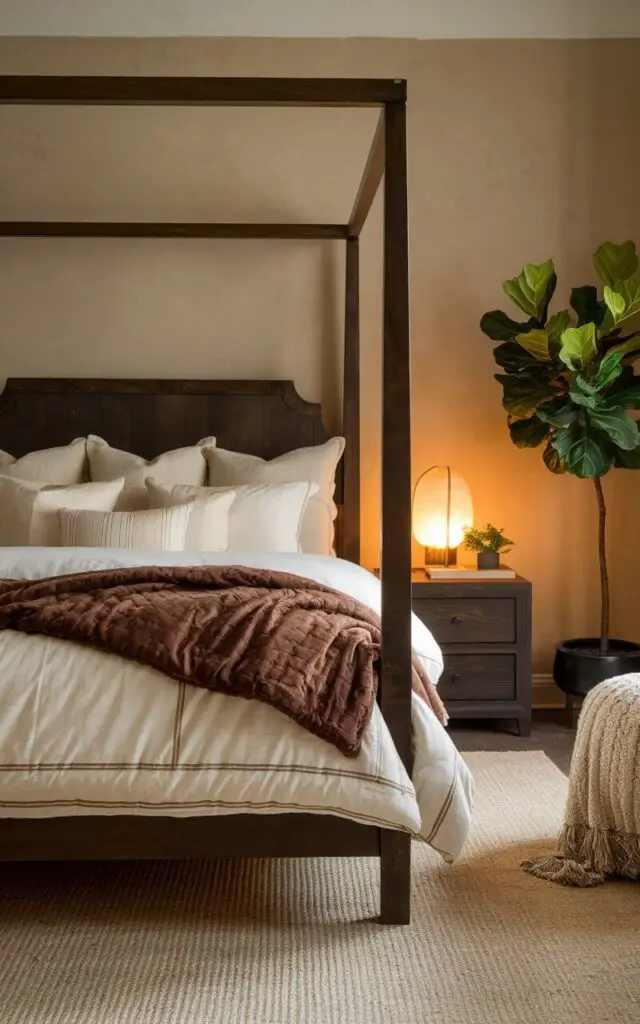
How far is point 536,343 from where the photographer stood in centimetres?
400

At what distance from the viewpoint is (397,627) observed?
7.73 ft

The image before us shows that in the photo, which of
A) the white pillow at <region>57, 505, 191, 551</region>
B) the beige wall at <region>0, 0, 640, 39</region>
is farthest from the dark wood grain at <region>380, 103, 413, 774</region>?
the beige wall at <region>0, 0, 640, 39</region>

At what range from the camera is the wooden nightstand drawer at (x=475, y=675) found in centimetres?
410

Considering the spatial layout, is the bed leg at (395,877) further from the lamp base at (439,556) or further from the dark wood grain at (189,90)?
the lamp base at (439,556)

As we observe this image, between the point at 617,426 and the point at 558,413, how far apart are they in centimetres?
22

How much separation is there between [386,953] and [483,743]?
6.06 ft

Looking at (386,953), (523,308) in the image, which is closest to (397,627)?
(386,953)

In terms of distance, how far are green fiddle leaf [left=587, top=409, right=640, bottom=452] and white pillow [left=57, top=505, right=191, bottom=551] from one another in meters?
1.55

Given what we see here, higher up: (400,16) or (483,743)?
(400,16)

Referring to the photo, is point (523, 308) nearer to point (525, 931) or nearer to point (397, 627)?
point (397, 627)

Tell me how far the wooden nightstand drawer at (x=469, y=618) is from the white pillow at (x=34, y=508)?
51.0 inches

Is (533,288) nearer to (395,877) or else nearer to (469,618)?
(469,618)

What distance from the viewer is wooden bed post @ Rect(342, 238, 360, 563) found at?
433 centimetres

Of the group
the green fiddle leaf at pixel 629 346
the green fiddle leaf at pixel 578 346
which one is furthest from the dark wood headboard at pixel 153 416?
the green fiddle leaf at pixel 629 346
